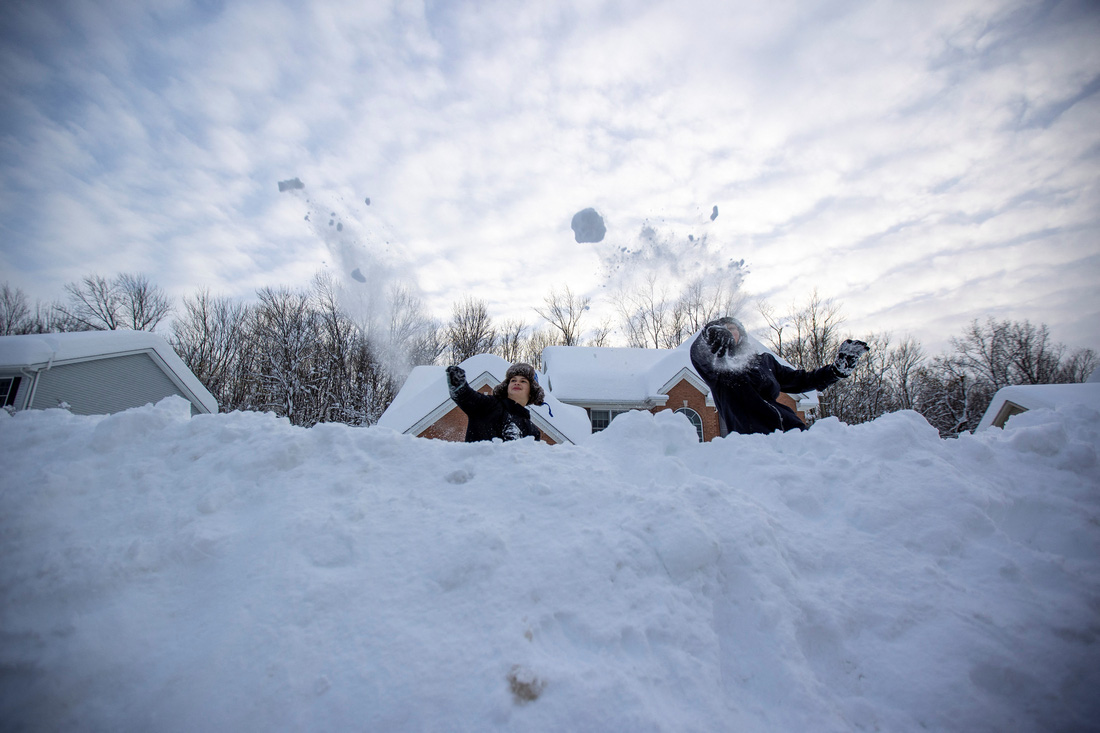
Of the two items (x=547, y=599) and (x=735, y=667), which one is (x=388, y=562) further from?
(x=735, y=667)

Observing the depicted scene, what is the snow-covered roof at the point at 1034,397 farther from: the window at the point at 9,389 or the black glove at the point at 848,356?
the window at the point at 9,389

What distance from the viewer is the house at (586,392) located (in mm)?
12766

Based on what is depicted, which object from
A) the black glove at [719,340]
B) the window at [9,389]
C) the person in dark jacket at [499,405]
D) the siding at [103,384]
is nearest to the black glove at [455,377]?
the person in dark jacket at [499,405]

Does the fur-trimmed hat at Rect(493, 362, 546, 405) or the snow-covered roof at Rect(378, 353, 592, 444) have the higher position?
the fur-trimmed hat at Rect(493, 362, 546, 405)

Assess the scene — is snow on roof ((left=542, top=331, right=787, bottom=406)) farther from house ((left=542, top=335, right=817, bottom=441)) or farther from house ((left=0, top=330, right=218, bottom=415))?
house ((left=0, top=330, right=218, bottom=415))

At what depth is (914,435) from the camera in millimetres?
2848

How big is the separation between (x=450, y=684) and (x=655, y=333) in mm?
30188

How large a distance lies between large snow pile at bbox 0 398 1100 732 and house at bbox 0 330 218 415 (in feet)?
35.5

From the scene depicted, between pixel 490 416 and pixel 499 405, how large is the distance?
0.14 m

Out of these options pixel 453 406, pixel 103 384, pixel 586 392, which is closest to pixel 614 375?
pixel 586 392

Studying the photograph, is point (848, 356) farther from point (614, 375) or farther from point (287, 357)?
point (287, 357)

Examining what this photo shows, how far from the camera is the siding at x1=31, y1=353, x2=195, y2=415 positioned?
11.1m

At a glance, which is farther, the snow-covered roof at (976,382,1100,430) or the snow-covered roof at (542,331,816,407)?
the snow-covered roof at (542,331,816,407)

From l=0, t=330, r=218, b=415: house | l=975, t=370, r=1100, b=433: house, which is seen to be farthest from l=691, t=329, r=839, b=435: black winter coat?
l=975, t=370, r=1100, b=433: house
